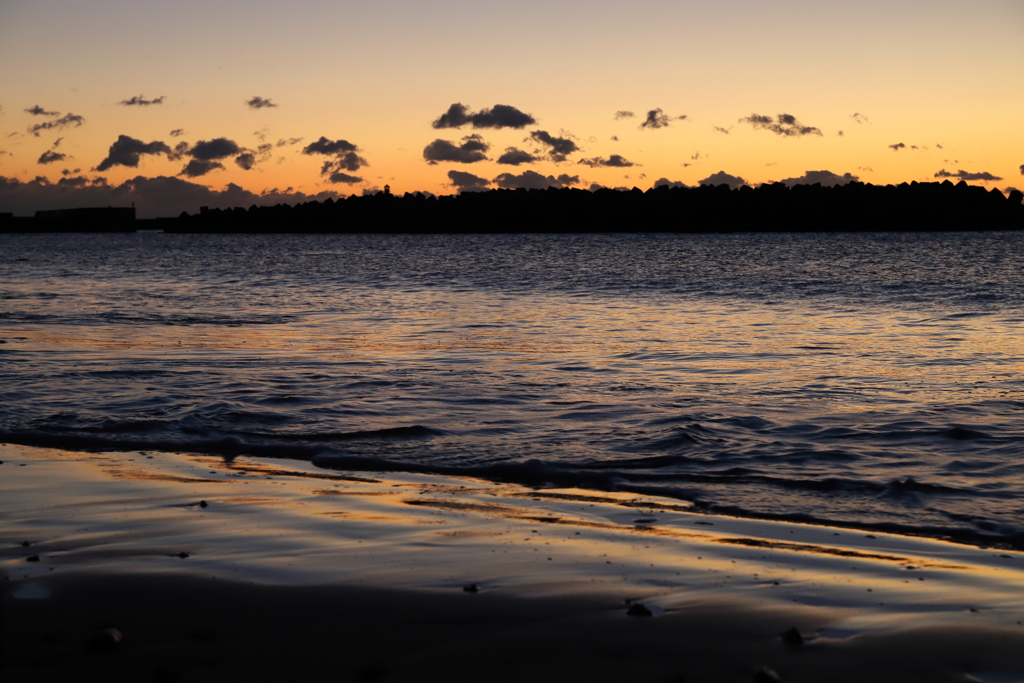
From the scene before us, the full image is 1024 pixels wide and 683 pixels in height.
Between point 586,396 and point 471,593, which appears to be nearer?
point 471,593

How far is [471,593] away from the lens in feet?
12.8

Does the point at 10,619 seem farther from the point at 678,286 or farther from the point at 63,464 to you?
the point at 678,286

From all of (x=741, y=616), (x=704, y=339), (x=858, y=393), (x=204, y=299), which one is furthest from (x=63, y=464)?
(x=204, y=299)

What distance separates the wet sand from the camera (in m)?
3.20

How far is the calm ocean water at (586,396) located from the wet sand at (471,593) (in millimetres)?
1159

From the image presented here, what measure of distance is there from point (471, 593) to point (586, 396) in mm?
6551

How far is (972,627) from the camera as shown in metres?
3.61

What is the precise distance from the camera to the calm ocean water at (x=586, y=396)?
6.73 m

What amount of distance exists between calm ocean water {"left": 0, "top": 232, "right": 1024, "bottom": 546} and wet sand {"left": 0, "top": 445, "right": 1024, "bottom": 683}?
1.16m

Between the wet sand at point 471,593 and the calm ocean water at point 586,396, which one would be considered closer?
the wet sand at point 471,593

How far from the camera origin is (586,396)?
33.9 ft

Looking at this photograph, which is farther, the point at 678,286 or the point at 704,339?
the point at 678,286

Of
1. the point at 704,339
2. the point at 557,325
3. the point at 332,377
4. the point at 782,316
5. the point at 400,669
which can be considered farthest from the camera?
the point at 782,316

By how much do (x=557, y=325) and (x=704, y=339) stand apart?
4.17 meters
